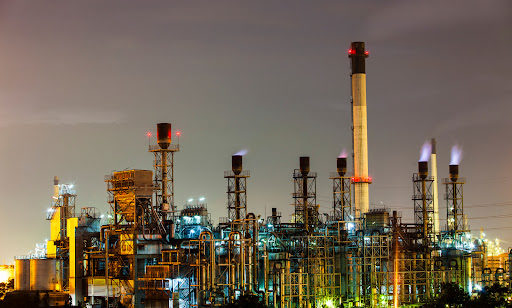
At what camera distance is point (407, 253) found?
76.9m

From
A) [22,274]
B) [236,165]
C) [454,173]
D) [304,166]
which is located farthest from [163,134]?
[454,173]

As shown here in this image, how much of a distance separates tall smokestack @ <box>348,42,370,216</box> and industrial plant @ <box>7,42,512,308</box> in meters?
4.83

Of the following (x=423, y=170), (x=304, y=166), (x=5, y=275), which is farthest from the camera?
(x=5, y=275)

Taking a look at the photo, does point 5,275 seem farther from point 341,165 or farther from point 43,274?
point 341,165

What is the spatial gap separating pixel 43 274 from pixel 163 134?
49.4 feet

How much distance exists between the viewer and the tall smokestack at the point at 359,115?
92688 mm

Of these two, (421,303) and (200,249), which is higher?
(200,249)

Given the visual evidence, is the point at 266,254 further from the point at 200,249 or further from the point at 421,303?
the point at 421,303

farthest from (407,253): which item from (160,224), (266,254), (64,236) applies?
(64,236)

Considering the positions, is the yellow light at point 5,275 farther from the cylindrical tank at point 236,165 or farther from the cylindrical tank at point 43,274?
the cylindrical tank at point 236,165

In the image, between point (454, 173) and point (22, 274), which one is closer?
point (22, 274)

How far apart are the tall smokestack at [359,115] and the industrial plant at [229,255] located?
483 centimetres

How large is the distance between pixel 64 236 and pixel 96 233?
30.1 ft

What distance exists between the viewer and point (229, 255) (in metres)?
63.7
